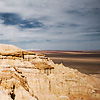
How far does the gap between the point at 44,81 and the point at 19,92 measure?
3139 mm

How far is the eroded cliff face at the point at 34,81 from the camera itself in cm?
752

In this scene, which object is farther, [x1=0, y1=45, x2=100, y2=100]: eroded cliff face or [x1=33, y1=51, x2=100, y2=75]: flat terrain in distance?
[x1=33, y1=51, x2=100, y2=75]: flat terrain in distance

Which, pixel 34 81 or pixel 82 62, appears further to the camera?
pixel 82 62

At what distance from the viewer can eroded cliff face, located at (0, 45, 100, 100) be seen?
7.52 m

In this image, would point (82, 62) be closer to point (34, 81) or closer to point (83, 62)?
point (83, 62)

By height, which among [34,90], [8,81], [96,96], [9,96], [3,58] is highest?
[3,58]

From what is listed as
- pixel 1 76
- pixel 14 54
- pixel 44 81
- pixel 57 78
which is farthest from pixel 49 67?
pixel 1 76

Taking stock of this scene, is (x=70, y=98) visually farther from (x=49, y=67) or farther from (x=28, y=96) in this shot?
(x=28, y=96)

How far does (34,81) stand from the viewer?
31.8 feet

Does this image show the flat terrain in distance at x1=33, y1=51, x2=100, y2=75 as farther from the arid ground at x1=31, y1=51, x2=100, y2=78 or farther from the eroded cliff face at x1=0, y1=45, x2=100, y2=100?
the eroded cliff face at x1=0, y1=45, x2=100, y2=100

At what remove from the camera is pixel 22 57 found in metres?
11.7

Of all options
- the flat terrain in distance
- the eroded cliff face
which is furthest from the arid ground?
the eroded cliff face

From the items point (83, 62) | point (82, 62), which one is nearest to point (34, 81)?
point (82, 62)

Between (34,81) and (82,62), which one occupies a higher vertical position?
(34,81)
